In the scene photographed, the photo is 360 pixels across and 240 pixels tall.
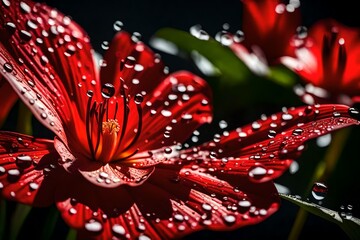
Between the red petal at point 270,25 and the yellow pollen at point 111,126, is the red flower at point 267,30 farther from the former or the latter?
the yellow pollen at point 111,126

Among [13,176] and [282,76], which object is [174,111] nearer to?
[13,176]

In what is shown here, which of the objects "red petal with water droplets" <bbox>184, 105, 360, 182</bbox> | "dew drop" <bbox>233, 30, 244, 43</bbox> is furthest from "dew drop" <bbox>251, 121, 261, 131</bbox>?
"dew drop" <bbox>233, 30, 244, 43</bbox>

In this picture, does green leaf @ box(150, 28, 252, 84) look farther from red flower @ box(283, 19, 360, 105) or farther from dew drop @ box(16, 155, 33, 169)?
dew drop @ box(16, 155, 33, 169)

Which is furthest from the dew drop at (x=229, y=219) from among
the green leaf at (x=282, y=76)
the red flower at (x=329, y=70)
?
the green leaf at (x=282, y=76)

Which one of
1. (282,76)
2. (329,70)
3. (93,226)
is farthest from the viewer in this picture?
(282,76)

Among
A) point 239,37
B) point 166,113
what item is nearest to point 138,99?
point 166,113
